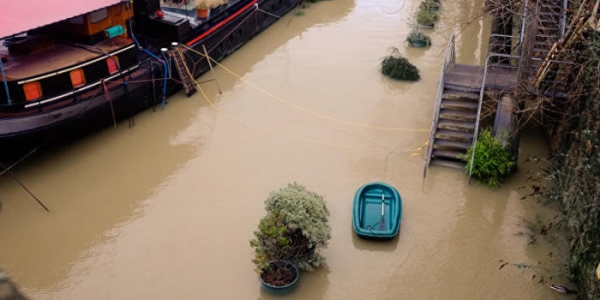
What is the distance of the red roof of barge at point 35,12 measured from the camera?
11805mm

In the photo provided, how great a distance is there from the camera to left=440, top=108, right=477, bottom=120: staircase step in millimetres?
13164

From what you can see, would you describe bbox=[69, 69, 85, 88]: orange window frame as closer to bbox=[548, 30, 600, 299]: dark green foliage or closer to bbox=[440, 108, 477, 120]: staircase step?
bbox=[440, 108, 477, 120]: staircase step

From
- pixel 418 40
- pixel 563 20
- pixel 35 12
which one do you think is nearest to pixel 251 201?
pixel 35 12

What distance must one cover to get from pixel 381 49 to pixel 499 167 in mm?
8177

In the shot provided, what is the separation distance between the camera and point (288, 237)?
951cm

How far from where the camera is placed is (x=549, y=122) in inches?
530

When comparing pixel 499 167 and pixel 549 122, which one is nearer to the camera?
pixel 499 167

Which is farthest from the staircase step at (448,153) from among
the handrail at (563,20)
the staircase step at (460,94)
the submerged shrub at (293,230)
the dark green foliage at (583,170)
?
the submerged shrub at (293,230)

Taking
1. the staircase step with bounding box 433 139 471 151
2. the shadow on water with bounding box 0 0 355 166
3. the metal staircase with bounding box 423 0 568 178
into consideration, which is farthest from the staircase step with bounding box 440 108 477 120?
the shadow on water with bounding box 0 0 355 166

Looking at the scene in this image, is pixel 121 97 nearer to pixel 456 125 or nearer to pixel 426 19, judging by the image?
pixel 456 125

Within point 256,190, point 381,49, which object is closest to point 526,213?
point 256,190

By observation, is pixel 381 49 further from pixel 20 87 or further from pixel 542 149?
pixel 20 87

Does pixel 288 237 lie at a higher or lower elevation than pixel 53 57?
lower

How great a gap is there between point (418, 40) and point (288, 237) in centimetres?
1189
